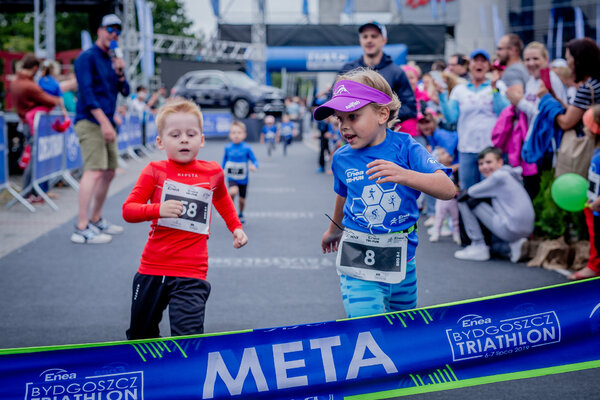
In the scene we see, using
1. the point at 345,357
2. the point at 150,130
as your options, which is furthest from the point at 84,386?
the point at 150,130

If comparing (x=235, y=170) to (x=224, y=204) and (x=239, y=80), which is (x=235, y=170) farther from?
(x=239, y=80)

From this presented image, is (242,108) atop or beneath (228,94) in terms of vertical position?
beneath

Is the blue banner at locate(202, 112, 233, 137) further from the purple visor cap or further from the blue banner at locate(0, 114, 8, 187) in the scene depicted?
the purple visor cap

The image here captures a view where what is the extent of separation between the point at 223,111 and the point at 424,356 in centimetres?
2767

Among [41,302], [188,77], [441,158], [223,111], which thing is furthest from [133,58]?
[41,302]

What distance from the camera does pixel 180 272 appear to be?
10.8ft

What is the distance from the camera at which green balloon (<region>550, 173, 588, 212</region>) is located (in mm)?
5637

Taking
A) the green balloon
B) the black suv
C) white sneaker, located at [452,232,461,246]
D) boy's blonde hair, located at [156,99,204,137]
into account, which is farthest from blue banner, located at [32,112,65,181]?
the black suv

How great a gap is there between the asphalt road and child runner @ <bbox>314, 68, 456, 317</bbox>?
83 centimetres

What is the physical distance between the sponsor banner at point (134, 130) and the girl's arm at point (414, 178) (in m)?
15.5

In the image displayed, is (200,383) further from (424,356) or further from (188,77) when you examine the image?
(188,77)

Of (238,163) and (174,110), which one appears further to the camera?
(238,163)

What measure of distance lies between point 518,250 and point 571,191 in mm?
1387

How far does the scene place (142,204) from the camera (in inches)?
130
